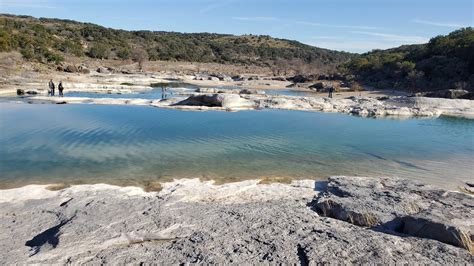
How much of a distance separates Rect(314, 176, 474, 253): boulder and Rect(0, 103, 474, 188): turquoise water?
104 inches

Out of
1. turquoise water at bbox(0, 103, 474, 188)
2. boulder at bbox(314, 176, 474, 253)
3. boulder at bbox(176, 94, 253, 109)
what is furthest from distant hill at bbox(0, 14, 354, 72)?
boulder at bbox(314, 176, 474, 253)

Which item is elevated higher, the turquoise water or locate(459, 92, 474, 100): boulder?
locate(459, 92, 474, 100): boulder

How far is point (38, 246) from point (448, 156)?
14.6m

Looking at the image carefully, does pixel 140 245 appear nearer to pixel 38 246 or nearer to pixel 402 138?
pixel 38 246

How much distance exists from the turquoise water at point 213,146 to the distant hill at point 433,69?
66.4ft

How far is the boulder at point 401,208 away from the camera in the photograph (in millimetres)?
6191

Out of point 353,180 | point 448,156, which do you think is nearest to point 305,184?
point 353,180

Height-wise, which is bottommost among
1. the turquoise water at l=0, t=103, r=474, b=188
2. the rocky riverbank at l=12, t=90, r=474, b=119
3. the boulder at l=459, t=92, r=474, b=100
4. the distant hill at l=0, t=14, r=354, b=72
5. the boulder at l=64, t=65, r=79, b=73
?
the turquoise water at l=0, t=103, r=474, b=188

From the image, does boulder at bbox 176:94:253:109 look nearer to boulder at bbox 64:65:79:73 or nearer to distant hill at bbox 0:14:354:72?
boulder at bbox 64:65:79:73

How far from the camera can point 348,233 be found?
634 cm

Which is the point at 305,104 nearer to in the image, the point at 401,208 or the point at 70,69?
the point at 401,208

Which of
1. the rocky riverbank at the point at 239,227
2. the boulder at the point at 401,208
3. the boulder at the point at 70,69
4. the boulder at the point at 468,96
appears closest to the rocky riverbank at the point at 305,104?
the boulder at the point at 468,96

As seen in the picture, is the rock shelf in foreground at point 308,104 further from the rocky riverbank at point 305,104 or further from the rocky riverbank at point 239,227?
the rocky riverbank at point 239,227

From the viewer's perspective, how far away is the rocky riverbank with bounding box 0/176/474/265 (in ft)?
18.6
